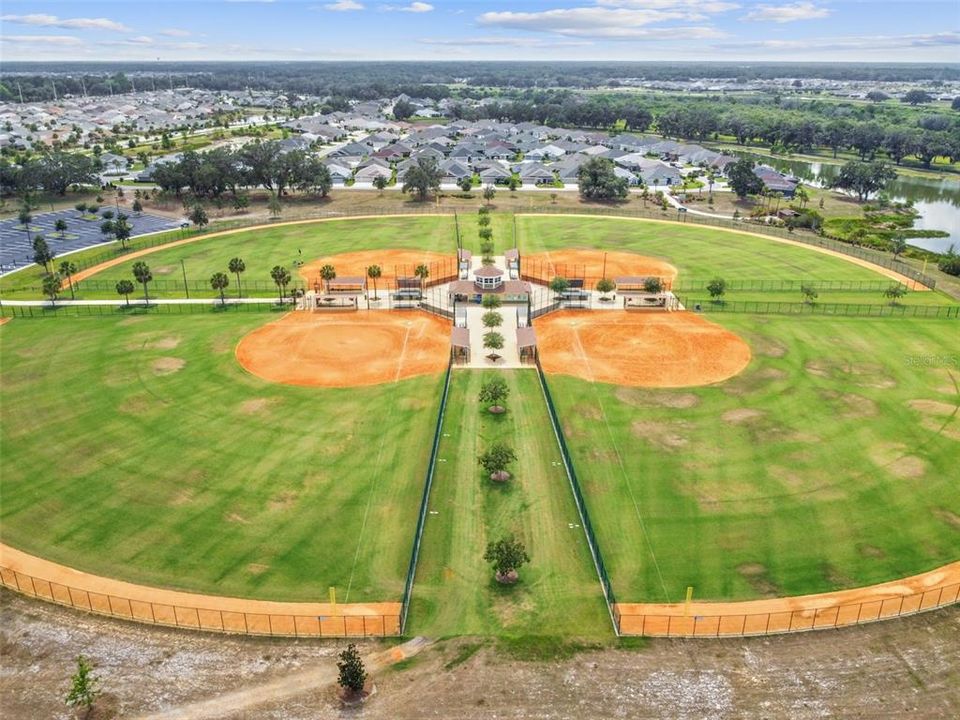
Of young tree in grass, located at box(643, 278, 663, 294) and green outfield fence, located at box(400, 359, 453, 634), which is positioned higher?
young tree in grass, located at box(643, 278, 663, 294)

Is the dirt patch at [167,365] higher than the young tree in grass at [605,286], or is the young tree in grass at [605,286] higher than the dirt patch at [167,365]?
the young tree in grass at [605,286]

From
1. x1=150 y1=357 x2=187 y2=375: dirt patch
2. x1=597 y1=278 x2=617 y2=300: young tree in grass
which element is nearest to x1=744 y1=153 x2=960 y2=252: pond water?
x1=597 y1=278 x2=617 y2=300: young tree in grass

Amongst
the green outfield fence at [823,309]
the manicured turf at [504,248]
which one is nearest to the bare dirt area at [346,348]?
the manicured turf at [504,248]

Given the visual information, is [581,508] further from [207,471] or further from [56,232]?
[56,232]

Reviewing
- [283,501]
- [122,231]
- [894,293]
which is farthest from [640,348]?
[122,231]

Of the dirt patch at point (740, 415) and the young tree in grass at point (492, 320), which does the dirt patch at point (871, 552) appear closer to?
the dirt patch at point (740, 415)

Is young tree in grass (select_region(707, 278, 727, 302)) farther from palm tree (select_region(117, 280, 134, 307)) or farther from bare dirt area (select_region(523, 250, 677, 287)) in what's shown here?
palm tree (select_region(117, 280, 134, 307))
